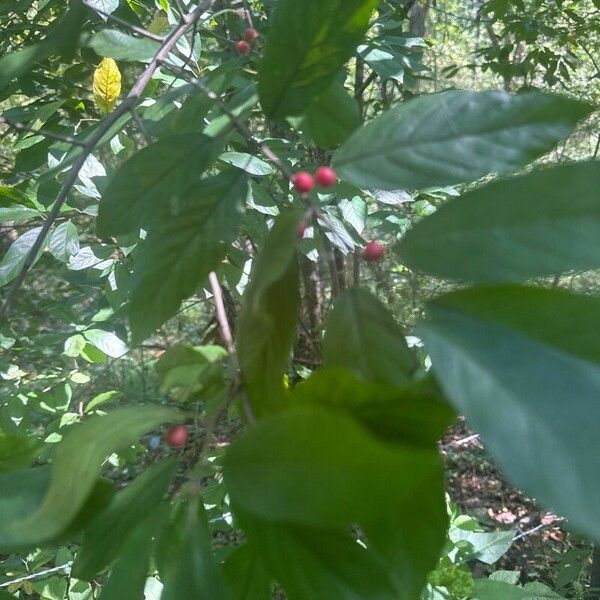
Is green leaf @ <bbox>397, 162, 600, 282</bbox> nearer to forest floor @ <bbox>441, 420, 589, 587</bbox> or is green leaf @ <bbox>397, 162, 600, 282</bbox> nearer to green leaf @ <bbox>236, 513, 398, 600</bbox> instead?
green leaf @ <bbox>236, 513, 398, 600</bbox>

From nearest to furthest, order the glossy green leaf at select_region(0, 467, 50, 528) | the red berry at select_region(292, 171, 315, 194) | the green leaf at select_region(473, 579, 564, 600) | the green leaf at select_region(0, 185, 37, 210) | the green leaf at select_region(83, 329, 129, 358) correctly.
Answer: the glossy green leaf at select_region(0, 467, 50, 528)
the red berry at select_region(292, 171, 315, 194)
the green leaf at select_region(473, 579, 564, 600)
the green leaf at select_region(0, 185, 37, 210)
the green leaf at select_region(83, 329, 129, 358)

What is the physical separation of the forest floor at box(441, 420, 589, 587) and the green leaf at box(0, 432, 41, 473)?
5.69ft

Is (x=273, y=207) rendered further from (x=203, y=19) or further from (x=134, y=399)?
(x=134, y=399)

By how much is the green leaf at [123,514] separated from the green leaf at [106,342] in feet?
3.13

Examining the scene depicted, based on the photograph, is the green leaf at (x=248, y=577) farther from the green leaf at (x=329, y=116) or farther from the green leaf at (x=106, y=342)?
the green leaf at (x=106, y=342)

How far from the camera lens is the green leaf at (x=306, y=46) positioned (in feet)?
1.49

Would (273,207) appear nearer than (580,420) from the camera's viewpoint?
No

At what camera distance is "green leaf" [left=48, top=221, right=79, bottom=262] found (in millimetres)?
1183

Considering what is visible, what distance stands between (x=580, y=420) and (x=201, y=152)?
0.32 meters

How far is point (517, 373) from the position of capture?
0.95 ft

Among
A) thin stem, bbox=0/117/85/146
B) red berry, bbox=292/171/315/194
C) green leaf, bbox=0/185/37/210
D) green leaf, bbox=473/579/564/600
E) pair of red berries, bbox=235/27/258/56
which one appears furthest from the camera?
green leaf, bbox=0/185/37/210

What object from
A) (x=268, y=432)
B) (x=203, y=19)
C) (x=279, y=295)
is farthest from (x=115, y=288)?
(x=268, y=432)

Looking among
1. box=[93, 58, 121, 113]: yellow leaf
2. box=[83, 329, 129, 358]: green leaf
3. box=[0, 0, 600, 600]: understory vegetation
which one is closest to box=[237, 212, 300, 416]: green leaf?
box=[0, 0, 600, 600]: understory vegetation

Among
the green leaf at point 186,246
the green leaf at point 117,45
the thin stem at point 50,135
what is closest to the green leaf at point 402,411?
the green leaf at point 186,246
